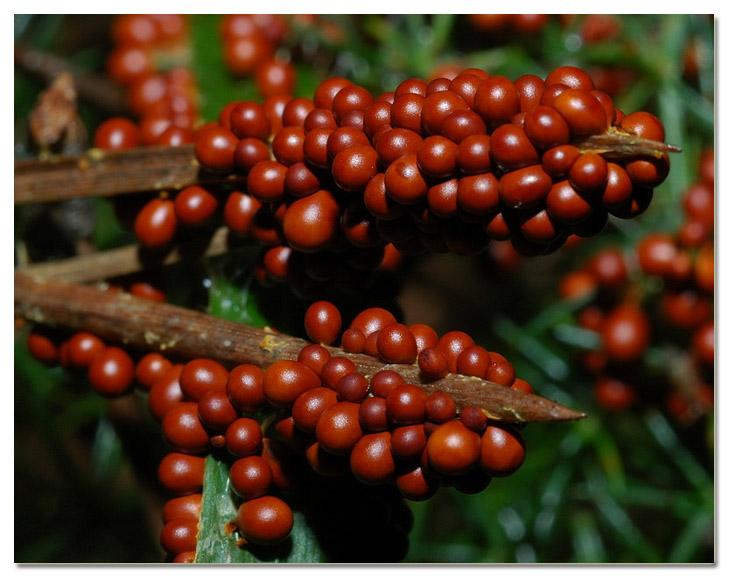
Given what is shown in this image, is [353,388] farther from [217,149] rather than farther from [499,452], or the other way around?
[217,149]

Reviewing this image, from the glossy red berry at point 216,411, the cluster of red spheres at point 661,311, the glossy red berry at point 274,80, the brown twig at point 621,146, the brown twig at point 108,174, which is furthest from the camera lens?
the glossy red berry at point 274,80

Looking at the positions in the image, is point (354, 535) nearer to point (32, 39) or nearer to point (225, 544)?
point (225, 544)

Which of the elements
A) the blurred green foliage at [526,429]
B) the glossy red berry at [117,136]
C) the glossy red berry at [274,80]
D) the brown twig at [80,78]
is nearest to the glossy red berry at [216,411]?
the glossy red berry at [117,136]

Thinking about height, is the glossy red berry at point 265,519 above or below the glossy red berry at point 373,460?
below

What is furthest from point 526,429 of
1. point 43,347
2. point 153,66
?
point 153,66

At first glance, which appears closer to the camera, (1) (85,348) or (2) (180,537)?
(2) (180,537)

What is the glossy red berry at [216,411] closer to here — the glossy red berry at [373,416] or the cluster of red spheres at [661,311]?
the glossy red berry at [373,416]
